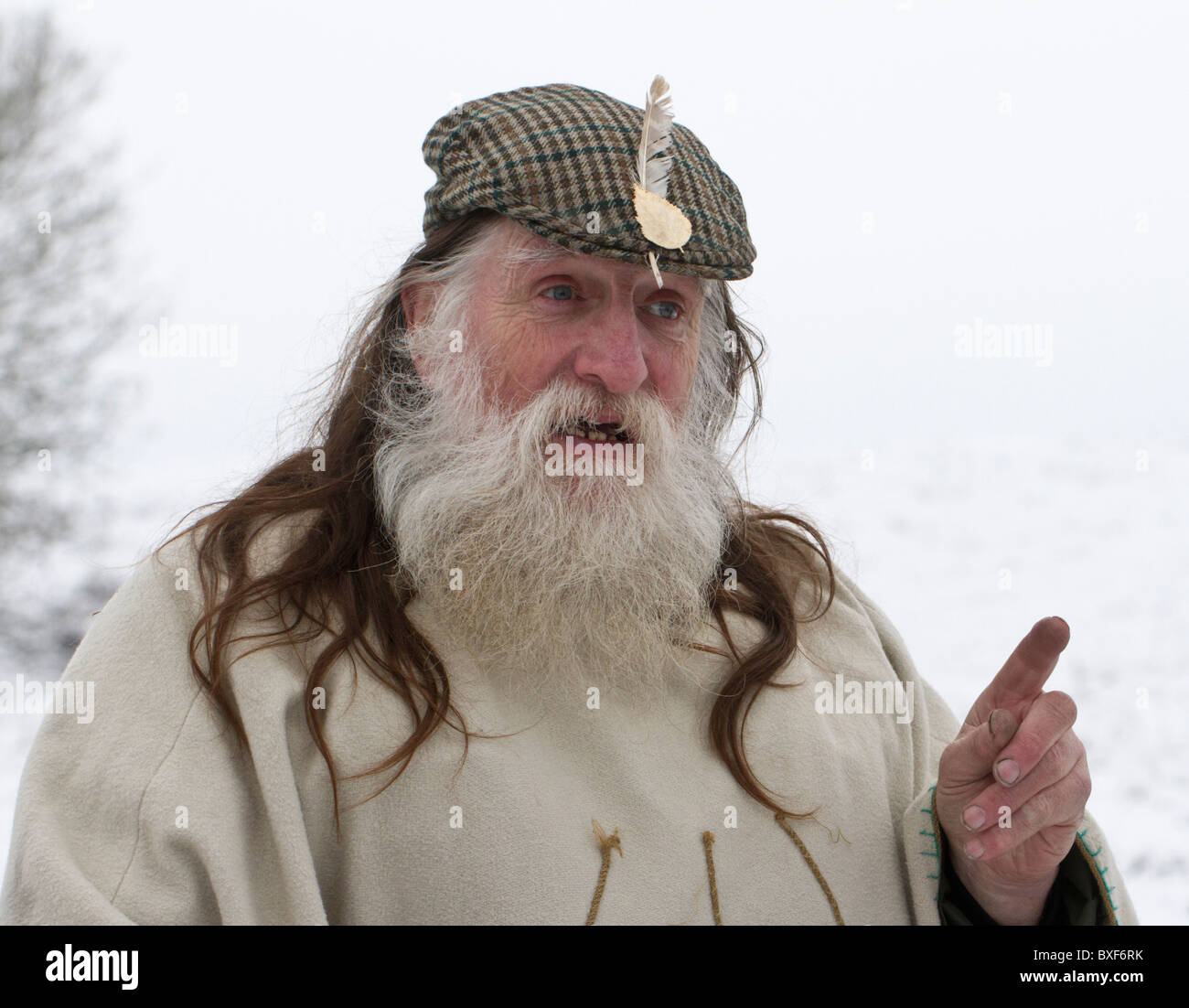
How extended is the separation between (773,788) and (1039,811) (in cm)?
46

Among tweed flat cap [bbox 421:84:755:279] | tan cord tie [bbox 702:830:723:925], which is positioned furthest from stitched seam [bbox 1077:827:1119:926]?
tweed flat cap [bbox 421:84:755:279]

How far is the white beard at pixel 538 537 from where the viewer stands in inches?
79.0

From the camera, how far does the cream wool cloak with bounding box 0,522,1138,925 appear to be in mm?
1652

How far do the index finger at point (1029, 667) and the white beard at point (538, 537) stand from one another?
58 centimetres

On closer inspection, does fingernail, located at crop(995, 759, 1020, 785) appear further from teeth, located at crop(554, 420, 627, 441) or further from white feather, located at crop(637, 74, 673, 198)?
white feather, located at crop(637, 74, 673, 198)

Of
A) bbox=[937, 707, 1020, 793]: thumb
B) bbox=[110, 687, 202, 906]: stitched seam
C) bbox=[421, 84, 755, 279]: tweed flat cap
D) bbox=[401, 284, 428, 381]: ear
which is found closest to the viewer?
bbox=[110, 687, 202, 906]: stitched seam

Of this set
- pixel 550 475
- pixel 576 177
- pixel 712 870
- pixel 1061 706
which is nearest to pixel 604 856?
pixel 712 870

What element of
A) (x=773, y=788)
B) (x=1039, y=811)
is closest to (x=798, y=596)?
(x=773, y=788)

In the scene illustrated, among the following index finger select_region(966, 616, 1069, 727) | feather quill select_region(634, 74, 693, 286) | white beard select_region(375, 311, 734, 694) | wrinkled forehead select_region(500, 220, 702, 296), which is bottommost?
index finger select_region(966, 616, 1069, 727)

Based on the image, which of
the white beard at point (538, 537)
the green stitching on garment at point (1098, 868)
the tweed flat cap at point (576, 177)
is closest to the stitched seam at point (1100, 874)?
the green stitching on garment at point (1098, 868)

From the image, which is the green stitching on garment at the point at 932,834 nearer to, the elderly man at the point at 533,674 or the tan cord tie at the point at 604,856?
the elderly man at the point at 533,674

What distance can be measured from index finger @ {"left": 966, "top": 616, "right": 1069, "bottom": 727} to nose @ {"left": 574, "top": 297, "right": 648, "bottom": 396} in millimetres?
777
